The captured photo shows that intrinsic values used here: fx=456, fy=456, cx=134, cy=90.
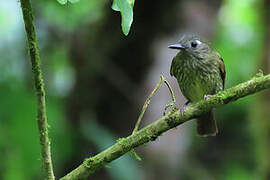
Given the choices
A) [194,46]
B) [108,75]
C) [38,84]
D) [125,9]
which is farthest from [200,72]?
[125,9]

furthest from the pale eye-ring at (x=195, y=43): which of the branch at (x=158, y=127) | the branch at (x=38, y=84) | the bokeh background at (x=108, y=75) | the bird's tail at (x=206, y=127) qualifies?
the branch at (x=38, y=84)

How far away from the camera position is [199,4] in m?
5.30

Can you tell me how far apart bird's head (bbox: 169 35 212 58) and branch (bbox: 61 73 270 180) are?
163 cm

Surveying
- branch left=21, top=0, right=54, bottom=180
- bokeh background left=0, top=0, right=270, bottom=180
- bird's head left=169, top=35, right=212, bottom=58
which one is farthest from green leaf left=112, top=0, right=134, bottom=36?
bokeh background left=0, top=0, right=270, bottom=180

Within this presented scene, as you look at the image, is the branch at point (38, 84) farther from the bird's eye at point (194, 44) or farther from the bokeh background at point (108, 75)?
the bokeh background at point (108, 75)

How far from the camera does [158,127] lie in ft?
6.73

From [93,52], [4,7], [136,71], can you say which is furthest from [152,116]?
[4,7]

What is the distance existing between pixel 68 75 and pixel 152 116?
1.35 meters

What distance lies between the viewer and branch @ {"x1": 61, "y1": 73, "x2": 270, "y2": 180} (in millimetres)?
1933

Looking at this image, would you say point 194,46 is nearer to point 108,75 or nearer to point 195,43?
point 195,43

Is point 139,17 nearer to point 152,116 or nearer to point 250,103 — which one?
point 152,116

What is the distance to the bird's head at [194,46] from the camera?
3775 mm

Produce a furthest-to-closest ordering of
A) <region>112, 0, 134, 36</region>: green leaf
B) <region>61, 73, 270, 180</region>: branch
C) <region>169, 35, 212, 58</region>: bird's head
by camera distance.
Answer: <region>169, 35, 212, 58</region>: bird's head, <region>61, 73, 270, 180</region>: branch, <region>112, 0, 134, 36</region>: green leaf

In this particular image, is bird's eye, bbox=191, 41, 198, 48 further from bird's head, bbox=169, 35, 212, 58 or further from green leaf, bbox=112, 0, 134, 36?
green leaf, bbox=112, 0, 134, 36
